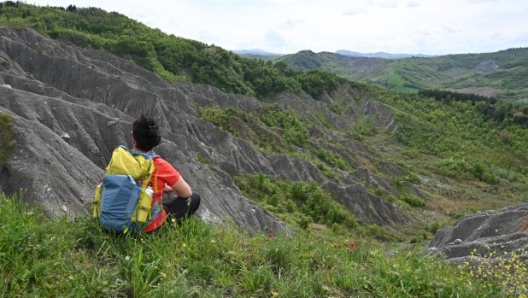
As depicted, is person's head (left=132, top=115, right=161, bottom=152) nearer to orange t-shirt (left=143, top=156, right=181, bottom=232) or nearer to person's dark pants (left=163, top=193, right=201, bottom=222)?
orange t-shirt (left=143, top=156, right=181, bottom=232)

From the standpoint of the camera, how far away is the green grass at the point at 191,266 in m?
5.33

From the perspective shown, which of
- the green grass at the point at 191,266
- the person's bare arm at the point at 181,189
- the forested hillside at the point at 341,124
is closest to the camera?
the green grass at the point at 191,266

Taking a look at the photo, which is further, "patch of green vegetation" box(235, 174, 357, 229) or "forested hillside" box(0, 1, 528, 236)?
"forested hillside" box(0, 1, 528, 236)

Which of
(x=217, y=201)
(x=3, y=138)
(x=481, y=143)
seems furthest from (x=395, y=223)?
(x=481, y=143)

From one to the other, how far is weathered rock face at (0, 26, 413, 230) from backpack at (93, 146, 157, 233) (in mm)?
1485

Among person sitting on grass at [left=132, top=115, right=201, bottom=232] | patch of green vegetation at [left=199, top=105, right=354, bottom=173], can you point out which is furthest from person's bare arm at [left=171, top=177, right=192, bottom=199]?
patch of green vegetation at [left=199, top=105, right=354, bottom=173]

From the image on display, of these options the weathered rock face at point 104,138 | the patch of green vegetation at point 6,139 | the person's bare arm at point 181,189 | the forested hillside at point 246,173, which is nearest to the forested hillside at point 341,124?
the forested hillside at point 246,173

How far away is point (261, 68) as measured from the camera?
9900 centimetres

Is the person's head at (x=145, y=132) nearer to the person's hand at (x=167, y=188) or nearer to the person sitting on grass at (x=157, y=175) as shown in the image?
the person sitting on grass at (x=157, y=175)

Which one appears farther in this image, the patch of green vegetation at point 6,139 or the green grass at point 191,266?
the patch of green vegetation at point 6,139

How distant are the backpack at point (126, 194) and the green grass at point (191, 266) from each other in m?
0.24

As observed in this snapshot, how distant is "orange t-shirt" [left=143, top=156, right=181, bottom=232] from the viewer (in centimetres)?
658

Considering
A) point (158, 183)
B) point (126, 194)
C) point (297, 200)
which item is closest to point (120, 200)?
point (126, 194)

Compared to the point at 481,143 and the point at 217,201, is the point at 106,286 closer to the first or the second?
the point at 217,201
